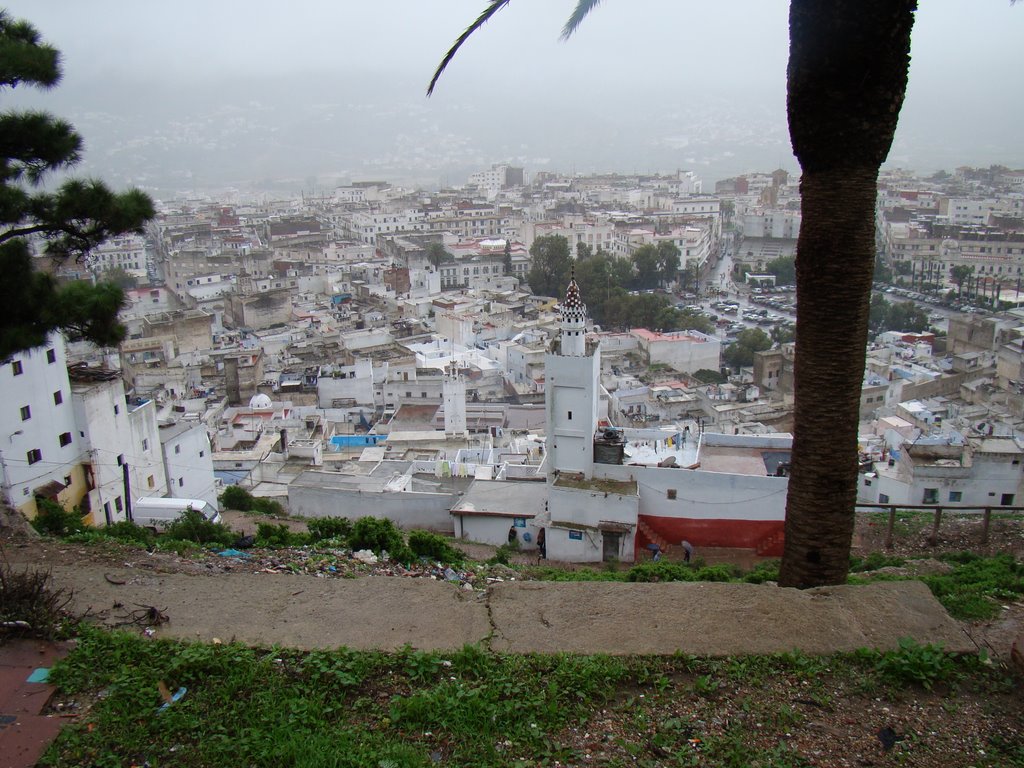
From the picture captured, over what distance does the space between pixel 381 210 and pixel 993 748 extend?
6058cm

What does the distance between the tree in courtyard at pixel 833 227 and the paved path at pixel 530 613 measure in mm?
437

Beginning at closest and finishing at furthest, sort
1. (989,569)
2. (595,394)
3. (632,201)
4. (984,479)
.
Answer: (989,569)
(984,479)
(595,394)
(632,201)

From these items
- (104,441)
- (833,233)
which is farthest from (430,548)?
(104,441)

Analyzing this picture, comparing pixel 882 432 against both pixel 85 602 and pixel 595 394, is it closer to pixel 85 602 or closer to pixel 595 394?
pixel 595 394

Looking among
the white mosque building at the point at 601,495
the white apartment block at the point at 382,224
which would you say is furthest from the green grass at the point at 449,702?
the white apartment block at the point at 382,224

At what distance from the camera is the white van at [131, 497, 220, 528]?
384 inches

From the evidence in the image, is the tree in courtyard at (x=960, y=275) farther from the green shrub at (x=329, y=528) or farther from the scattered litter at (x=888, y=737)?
the scattered litter at (x=888, y=737)

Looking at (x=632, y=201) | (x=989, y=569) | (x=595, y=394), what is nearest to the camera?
(x=989, y=569)

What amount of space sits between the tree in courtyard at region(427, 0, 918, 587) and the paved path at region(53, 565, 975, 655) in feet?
1.43

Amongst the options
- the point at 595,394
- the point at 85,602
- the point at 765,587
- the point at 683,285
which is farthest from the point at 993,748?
the point at 683,285

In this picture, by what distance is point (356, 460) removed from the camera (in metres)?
14.9

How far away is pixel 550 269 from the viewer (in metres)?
38.2

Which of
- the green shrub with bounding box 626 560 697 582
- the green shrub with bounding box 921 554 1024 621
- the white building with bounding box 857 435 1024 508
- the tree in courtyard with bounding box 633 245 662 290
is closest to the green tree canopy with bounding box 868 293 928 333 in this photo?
the tree in courtyard with bounding box 633 245 662 290

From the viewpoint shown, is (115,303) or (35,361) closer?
(115,303)
